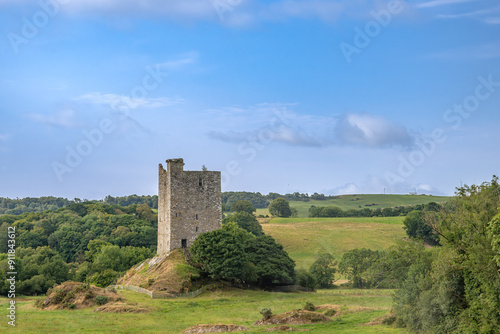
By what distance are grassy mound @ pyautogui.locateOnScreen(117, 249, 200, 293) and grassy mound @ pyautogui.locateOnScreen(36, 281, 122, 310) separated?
6367 mm

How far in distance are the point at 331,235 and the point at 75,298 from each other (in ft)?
221

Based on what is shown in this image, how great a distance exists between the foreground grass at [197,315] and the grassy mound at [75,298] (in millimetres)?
1327

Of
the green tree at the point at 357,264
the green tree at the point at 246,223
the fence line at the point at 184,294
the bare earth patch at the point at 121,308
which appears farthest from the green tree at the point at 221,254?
the green tree at the point at 246,223

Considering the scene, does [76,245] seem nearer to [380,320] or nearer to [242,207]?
[242,207]

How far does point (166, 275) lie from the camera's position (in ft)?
168

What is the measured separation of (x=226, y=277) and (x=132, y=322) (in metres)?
17.1

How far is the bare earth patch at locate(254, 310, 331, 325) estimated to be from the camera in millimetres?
33903

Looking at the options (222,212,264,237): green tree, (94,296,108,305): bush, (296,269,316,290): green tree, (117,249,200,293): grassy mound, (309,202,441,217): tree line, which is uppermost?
(309,202,441,217): tree line

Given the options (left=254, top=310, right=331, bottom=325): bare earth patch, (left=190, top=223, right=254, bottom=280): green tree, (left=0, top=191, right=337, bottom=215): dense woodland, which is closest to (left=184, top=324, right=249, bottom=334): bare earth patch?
(left=254, top=310, right=331, bottom=325): bare earth patch

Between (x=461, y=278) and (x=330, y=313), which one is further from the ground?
(x=461, y=278)

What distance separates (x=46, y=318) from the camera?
3566 cm

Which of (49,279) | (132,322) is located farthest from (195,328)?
(49,279)

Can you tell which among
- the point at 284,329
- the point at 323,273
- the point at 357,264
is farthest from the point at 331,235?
the point at 284,329

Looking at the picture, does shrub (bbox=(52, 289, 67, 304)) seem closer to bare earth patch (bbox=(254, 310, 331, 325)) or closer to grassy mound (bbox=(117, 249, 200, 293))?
grassy mound (bbox=(117, 249, 200, 293))
